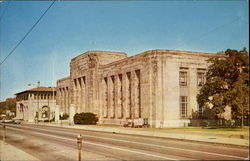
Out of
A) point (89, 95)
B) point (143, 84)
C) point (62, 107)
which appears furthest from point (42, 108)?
point (143, 84)

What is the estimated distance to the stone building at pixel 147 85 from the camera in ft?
125

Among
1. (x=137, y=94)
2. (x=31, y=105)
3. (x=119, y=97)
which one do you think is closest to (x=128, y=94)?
(x=119, y=97)

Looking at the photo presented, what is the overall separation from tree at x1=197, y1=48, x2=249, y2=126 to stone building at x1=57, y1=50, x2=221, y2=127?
282 inches

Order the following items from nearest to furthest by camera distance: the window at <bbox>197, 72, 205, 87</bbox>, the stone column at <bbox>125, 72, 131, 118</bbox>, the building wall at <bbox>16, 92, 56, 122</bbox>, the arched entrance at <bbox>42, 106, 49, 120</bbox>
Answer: the window at <bbox>197, 72, 205, 87</bbox> < the stone column at <bbox>125, 72, 131, 118</bbox> < the arched entrance at <bbox>42, 106, 49, 120</bbox> < the building wall at <bbox>16, 92, 56, 122</bbox>

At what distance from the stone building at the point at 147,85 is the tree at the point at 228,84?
7154 mm

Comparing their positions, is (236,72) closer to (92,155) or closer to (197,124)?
(197,124)

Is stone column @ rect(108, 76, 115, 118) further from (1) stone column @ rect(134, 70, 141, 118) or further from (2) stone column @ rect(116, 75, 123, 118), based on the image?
(1) stone column @ rect(134, 70, 141, 118)

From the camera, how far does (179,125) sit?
37938 millimetres

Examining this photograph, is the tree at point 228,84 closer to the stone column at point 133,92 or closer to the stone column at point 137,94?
the stone column at point 137,94

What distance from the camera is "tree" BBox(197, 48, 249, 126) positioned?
85.2ft

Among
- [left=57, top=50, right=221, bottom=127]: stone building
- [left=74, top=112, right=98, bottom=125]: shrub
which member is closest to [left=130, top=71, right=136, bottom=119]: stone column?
[left=57, top=50, right=221, bottom=127]: stone building

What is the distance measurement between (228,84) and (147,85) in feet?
41.6

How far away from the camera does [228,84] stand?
28.9 m

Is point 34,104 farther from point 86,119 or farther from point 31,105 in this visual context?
point 86,119
